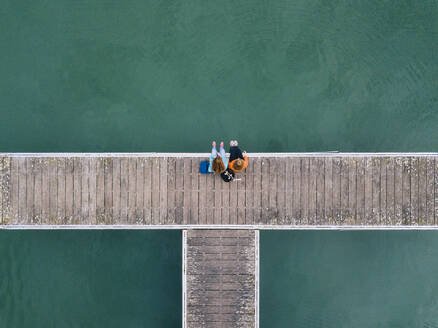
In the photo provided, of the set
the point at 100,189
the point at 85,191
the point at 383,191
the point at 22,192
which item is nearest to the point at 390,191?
the point at 383,191

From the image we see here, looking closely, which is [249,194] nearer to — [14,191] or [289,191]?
[289,191]

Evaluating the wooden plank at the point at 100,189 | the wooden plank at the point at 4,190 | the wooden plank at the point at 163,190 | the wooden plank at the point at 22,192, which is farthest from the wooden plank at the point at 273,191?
the wooden plank at the point at 4,190

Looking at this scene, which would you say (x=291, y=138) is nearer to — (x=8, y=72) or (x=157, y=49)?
(x=157, y=49)

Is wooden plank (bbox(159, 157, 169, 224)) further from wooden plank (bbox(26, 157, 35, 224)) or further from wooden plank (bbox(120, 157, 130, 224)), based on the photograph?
wooden plank (bbox(26, 157, 35, 224))

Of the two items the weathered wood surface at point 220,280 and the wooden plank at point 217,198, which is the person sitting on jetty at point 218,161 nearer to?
the wooden plank at point 217,198

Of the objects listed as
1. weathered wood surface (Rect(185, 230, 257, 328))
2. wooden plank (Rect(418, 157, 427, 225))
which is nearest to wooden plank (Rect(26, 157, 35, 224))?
weathered wood surface (Rect(185, 230, 257, 328))

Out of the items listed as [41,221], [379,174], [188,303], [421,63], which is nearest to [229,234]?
[188,303]
